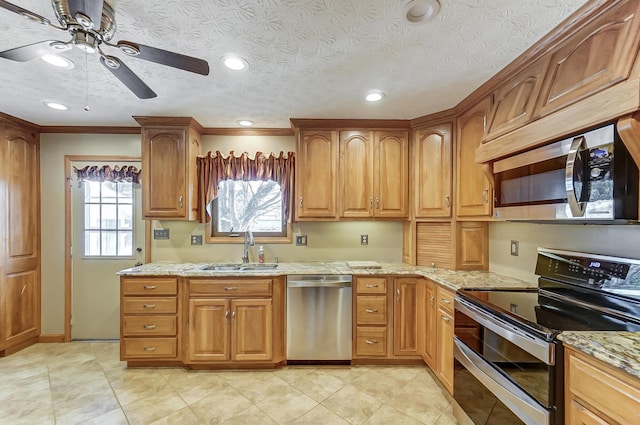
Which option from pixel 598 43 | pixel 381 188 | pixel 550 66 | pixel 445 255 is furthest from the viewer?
pixel 381 188

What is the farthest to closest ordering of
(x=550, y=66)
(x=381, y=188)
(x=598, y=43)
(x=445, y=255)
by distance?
(x=381, y=188) < (x=445, y=255) < (x=550, y=66) < (x=598, y=43)

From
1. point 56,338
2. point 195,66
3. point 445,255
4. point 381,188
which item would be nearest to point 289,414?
point 445,255

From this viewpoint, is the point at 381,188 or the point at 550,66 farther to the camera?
the point at 381,188

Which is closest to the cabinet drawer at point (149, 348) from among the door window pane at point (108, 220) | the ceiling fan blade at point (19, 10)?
the door window pane at point (108, 220)

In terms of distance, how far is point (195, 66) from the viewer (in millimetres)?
1445

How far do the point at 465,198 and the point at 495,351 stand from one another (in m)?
1.33

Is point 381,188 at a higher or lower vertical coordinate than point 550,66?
lower

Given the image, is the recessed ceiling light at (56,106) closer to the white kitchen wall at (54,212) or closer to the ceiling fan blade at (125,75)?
the white kitchen wall at (54,212)

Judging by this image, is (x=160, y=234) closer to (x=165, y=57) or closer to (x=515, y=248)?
(x=165, y=57)

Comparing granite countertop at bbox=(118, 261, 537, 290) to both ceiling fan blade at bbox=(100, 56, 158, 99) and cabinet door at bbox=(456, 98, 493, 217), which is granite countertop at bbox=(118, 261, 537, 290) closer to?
cabinet door at bbox=(456, 98, 493, 217)

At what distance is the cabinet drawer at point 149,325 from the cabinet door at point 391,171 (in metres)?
2.28

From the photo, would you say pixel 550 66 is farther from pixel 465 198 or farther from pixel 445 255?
pixel 445 255

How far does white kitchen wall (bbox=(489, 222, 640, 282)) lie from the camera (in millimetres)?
1484

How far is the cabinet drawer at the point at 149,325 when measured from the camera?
2.51 meters
